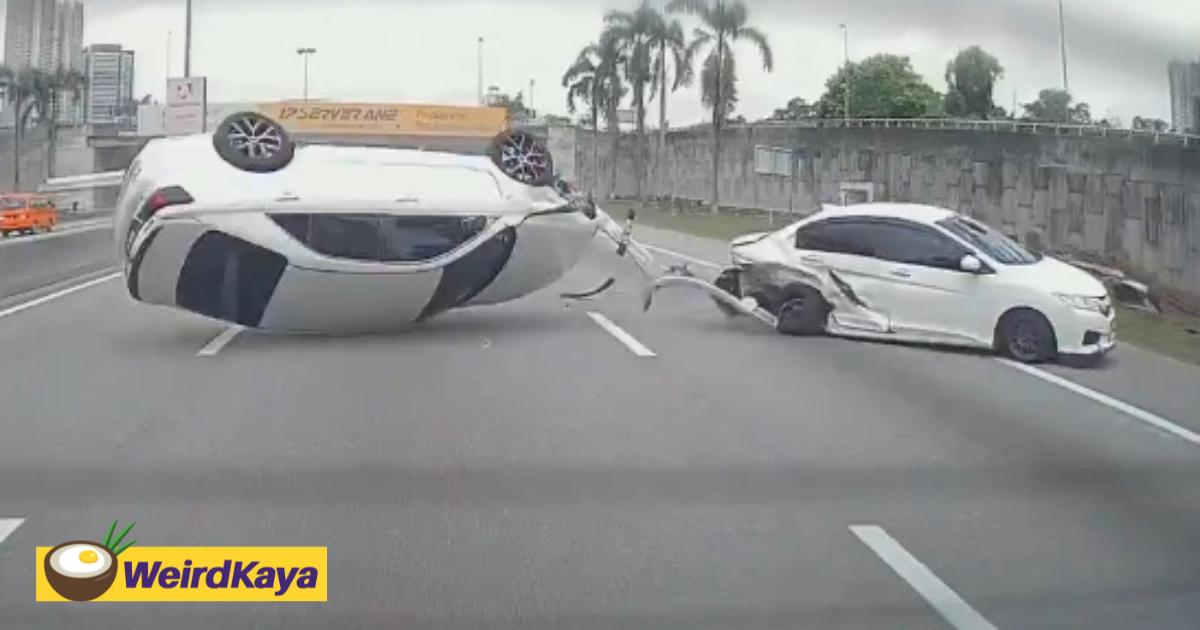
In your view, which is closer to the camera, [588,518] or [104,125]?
[588,518]

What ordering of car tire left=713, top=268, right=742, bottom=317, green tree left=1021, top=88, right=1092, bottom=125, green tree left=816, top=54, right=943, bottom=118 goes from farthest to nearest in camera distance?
green tree left=816, top=54, right=943, bottom=118, green tree left=1021, top=88, right=1092, bottom=125, car tire left=713, top=268, right=742, bottom=317

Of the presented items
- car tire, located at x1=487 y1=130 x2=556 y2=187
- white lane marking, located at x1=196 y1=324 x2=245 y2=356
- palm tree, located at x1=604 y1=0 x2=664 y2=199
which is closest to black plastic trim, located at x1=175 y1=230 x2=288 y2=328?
white lane marking, located at x1=196 y1=324 x2=245 y2=356

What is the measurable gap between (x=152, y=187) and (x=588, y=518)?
8.61m

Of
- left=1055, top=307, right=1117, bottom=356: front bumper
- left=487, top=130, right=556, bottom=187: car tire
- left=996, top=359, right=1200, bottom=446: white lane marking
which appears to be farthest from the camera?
left=487, top=130, right=556, bottom=187: car tire

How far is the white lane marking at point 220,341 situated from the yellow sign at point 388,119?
2.49 meters

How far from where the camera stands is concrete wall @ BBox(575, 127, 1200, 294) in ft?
92.6

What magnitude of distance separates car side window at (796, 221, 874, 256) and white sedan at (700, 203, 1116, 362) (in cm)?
1

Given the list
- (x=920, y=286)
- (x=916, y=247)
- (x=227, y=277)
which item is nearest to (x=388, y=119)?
(x=227, y=277)

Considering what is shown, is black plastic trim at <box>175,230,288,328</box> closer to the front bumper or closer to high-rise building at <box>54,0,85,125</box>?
high-rise building at <box>54,0,85,125</box>

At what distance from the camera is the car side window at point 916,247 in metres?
15.8

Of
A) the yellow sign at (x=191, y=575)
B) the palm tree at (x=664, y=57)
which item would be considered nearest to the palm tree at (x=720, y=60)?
the palm tree at (x=664, y=57)

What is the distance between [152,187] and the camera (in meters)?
15.0

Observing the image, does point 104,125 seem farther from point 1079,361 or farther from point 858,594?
point 858,594

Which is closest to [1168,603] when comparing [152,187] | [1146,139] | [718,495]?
[718,495]
